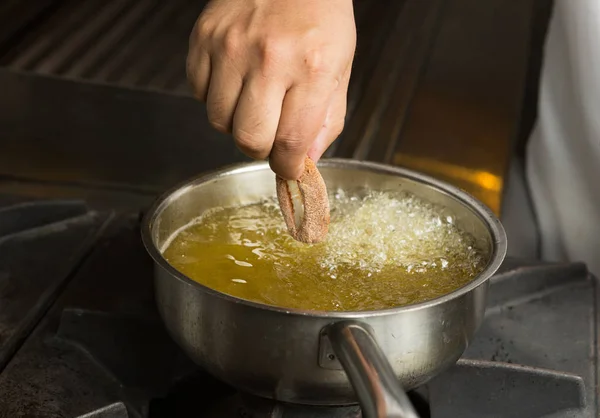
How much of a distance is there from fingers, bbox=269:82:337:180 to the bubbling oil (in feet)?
0.37

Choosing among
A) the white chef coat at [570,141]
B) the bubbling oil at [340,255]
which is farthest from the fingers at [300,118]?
the white chef coat at [570,141]

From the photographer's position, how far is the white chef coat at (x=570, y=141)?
106 cm

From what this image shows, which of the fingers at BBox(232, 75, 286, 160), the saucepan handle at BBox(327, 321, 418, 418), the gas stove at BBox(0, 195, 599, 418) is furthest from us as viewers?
the gas stove at BBox(0, 195, 599, 418)

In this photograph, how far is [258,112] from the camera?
629 millimetres

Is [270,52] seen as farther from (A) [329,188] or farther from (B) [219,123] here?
(A) [329,188]

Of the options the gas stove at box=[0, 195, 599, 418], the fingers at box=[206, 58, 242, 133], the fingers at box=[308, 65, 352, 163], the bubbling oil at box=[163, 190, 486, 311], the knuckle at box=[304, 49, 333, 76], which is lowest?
the gas stove at box=[0, 195, 599, 418]

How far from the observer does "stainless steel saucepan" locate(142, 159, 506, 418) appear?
53 centimetres

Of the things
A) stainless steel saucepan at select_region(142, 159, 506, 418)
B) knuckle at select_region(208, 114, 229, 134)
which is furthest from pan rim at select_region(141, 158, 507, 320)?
knuckle at select_region(208, 114, 229, 134)

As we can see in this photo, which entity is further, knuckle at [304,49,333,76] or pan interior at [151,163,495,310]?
pan interior at [151,163,495,310]

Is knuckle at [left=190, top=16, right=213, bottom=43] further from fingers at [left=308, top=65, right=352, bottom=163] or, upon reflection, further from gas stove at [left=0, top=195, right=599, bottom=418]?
gas stove at [left=0, top=195, right=599, bottom=418]

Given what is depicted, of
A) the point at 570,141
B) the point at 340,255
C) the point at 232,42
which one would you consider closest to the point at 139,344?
the point at 340,255

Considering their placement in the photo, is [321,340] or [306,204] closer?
[321,340]

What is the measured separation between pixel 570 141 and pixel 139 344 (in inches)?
27.1

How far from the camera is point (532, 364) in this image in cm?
81
